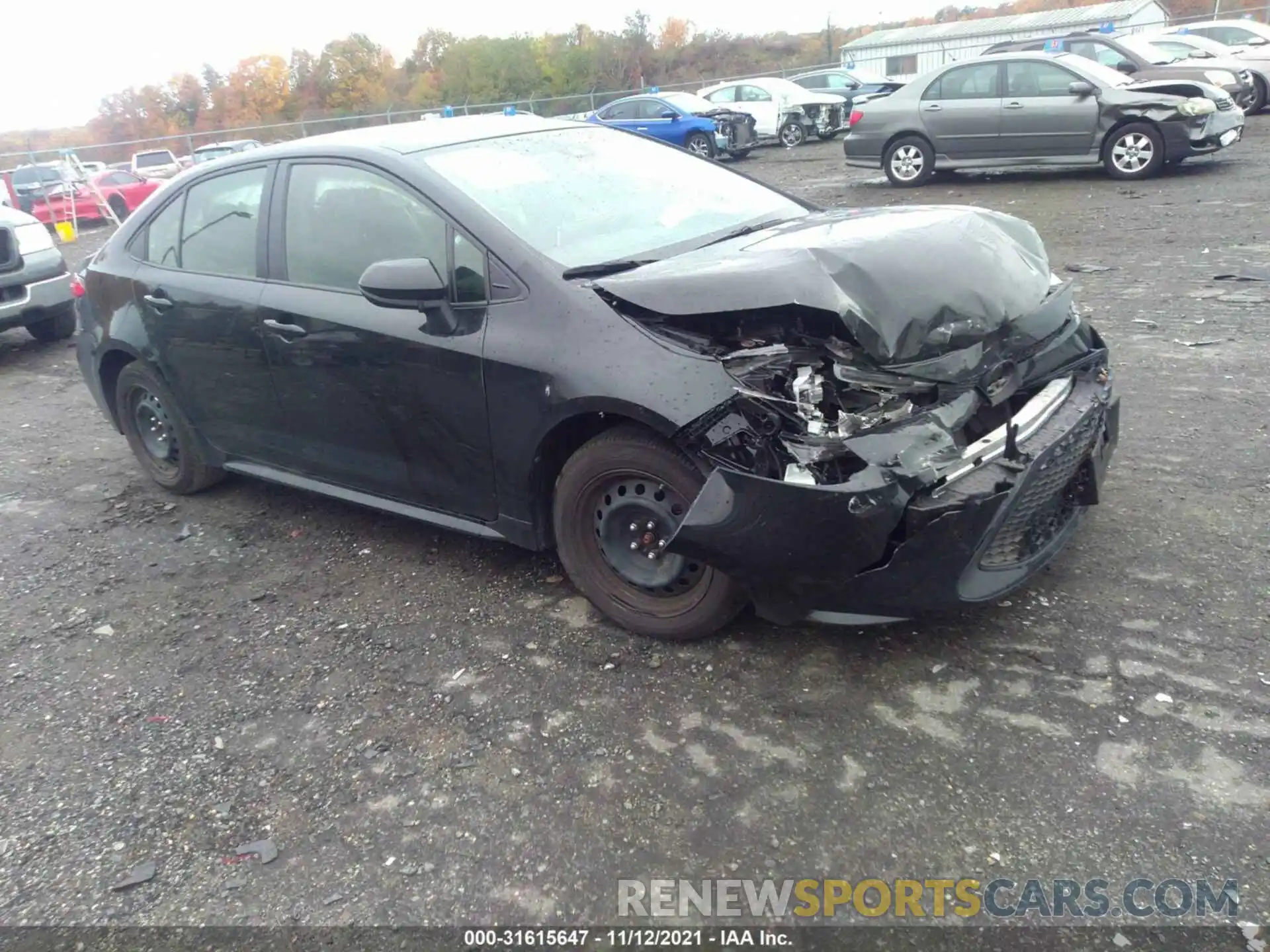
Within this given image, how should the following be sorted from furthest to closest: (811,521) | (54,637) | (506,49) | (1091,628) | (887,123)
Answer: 1. (506,49)
2. (887,123)
3. (54,637)
4. (1091,628)
5. (811,521)

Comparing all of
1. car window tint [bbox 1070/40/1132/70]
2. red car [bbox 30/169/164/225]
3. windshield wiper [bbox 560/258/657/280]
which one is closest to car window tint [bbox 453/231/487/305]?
windshield wiper [bbox 560/258/657/280]

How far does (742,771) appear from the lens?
2771 millimetres

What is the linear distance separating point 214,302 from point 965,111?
11.2 meters

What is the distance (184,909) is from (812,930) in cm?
161

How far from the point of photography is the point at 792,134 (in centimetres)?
2166

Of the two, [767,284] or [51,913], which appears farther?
[767,284]

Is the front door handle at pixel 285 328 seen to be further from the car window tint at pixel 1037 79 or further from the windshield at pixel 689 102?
the windshield at pixel 689 102

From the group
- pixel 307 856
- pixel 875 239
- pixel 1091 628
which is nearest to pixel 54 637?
pixel 307 856

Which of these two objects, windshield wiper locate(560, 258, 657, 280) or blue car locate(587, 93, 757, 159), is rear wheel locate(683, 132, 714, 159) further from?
windshield wiper locate(560, 258, 657, 280)

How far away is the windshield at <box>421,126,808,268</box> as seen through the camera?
11.8 ft

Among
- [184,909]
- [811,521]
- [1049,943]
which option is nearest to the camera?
[1049,943]

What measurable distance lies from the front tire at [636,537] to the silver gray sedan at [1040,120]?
11102mm

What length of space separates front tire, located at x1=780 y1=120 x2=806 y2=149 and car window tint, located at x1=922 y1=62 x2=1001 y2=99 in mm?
8825

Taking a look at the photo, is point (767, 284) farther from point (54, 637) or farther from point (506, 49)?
point (506, 49)
